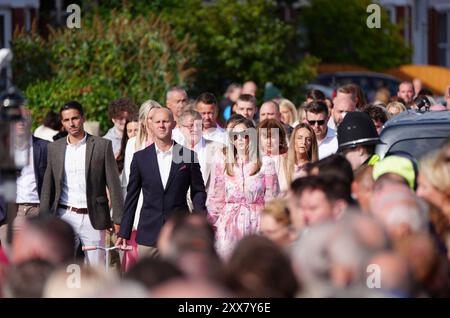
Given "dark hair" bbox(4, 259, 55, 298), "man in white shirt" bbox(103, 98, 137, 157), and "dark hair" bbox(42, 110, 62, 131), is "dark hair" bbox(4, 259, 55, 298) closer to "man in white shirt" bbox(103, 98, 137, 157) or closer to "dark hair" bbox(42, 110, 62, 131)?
"man in white shirt" bbox(103, 98, 137, 157)

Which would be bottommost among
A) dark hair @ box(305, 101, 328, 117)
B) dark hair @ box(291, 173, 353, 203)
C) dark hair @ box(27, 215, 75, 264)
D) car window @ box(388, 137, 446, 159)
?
dark hair @ box(27, 215, 75, 264)

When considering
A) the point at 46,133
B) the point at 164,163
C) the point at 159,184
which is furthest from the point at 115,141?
the point at 159,184

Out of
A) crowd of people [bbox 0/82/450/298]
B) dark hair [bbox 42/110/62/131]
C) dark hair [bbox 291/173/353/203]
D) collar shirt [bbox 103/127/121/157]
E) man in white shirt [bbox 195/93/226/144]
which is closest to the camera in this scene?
crowd of people [bbox 0/82/450/298]

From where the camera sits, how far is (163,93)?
2059 centimetres

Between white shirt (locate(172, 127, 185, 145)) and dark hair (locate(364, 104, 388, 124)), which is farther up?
dark hair (locate(364, 104, 388, 124))

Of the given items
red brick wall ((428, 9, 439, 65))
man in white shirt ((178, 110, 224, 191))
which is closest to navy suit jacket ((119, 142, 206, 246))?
man in white shirt ((178, 110, 224, 191))

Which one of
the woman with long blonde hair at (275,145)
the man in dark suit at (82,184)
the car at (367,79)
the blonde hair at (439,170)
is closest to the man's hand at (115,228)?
the man in dark suit at (82,184)

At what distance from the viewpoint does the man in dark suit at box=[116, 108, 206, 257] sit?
1238 cm

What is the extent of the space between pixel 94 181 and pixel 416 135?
334 centimetres

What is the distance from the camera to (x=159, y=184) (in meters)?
12.4

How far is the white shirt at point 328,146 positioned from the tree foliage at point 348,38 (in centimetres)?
2401

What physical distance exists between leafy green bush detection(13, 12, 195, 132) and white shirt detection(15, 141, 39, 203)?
6240 millimetres
